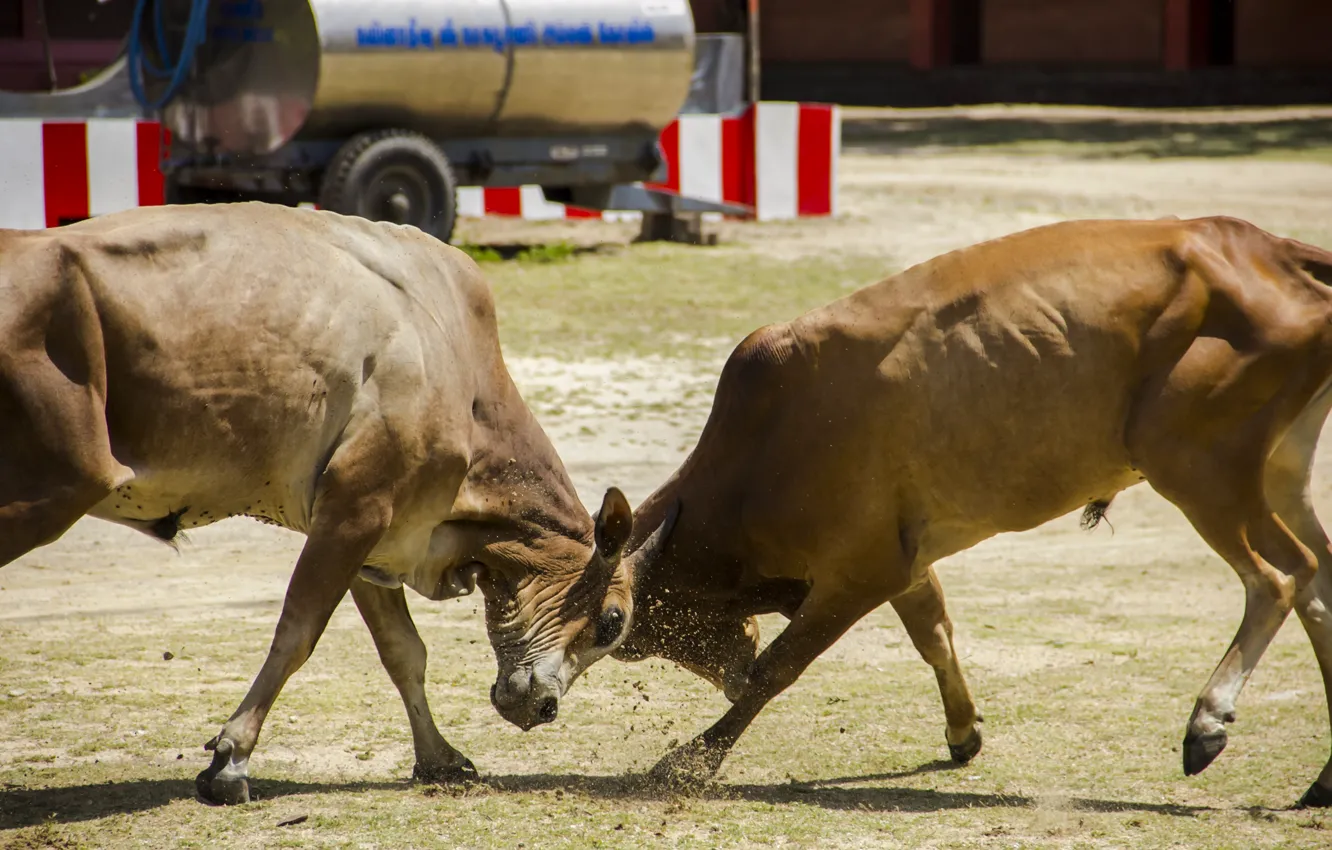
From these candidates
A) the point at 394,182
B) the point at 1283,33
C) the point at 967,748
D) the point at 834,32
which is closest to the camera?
the point at 967,748

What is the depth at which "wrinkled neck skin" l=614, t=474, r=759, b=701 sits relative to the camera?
5.38 meters

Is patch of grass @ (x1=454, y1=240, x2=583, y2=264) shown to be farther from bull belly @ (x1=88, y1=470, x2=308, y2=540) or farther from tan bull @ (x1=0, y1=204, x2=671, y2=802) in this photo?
bull belly @ (x1=88, y1=470, x2=308, y2=540)

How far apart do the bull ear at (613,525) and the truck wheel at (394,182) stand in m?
7.32

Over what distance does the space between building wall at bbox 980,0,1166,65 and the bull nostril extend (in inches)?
997

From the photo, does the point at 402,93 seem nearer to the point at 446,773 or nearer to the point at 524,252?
the point at 524,252

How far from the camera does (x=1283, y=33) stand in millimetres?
27828

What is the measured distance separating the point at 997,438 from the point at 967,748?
95cm

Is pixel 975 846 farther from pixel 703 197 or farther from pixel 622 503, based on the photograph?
pixel 703 197

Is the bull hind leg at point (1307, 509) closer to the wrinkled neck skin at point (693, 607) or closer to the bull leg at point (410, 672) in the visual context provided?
the wrinkled neck skin at point (693, 607)

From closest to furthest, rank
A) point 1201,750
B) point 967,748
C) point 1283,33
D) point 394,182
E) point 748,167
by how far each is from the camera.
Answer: point 1201,750 → point 967,748 → point 394,182 → point 748,167 → point 1283,33

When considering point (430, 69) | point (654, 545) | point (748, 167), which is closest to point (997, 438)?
point (654, 545)

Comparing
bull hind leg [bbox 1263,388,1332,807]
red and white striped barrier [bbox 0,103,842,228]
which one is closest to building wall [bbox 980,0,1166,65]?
red and white striped barrier [bbox 0,103,842,228]

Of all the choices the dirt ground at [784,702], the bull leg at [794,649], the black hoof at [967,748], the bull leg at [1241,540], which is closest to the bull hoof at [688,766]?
the bull leg at [794,649]

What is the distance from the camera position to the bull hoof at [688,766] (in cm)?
502
